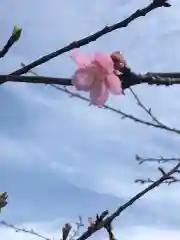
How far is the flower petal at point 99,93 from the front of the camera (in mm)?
1726

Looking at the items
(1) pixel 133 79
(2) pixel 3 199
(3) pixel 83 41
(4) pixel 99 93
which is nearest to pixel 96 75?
(4) pixel 99 93

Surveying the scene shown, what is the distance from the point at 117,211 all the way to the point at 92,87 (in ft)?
3.93

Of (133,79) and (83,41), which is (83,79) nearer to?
(83,41)

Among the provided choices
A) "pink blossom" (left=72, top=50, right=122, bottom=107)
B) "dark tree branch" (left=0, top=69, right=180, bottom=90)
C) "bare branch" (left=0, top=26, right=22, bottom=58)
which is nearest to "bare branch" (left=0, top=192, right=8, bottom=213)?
"bare branch" (left=0, top=26, right=22, bottom=58)

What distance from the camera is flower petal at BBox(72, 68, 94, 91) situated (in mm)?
1540

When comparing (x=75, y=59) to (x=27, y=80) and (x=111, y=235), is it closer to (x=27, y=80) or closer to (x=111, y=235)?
(x=27, y=80)

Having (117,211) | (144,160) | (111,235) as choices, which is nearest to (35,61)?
(111,235)

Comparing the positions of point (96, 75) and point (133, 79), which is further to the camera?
point (96, 75)

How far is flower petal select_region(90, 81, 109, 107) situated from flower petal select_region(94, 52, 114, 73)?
0.08m

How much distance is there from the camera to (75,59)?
1.79 m

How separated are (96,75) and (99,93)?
11 centimetres

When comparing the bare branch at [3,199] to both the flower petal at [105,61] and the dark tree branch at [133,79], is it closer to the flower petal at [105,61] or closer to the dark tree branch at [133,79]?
the flower petal at [105,61]

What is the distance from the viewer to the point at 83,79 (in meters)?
1.63

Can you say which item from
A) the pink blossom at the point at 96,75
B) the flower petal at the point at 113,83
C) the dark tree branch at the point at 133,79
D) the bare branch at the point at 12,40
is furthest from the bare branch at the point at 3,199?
the dark tree branch at the point at 133,79
